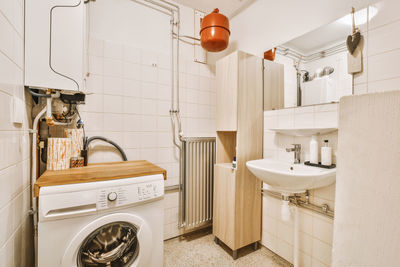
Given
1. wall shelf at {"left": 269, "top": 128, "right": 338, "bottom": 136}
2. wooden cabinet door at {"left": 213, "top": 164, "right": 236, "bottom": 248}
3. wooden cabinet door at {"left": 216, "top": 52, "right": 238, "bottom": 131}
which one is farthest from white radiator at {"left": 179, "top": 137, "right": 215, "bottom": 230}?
wall shelf at {"left": 269, "top": 128, "right": 338, "bottom": 136}

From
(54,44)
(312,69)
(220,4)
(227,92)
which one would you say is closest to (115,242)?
(54,44)

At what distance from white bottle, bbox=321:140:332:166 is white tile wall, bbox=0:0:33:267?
1.68 metres

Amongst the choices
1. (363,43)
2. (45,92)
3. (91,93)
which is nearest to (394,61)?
(363,43)

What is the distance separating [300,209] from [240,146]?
0.66 meters

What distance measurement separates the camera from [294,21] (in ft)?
5.05

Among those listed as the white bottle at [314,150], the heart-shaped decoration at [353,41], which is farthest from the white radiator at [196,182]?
the heart-shaped decoration at [353,41]

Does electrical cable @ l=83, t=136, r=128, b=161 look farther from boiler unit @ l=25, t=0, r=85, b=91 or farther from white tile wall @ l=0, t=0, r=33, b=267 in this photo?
boiler unit @ l=25, t=0, r=85, b=91

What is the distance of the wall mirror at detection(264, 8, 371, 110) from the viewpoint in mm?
1203

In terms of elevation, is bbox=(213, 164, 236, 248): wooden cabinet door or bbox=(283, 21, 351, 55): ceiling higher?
bbox=(283, 21, 351, 55): ceiling

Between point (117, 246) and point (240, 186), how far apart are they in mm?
995

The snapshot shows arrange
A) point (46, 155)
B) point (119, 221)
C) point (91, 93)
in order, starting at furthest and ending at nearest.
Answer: point (91, 93), point (46, 155), point (119, 221)

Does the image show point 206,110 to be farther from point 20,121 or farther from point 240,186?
point 20,121

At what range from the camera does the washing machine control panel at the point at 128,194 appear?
981 mm

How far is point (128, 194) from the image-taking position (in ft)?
3.43
